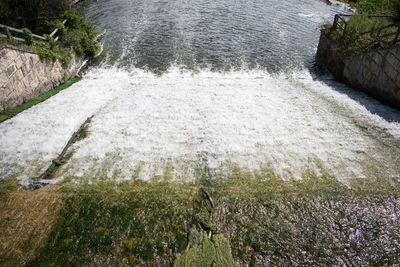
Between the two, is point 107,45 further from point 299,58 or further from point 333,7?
point 333,7

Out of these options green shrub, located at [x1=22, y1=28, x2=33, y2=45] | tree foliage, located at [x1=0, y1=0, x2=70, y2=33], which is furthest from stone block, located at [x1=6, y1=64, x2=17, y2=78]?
tree foliage, located at [x1=0, y1=0, x2=70, y2=33]

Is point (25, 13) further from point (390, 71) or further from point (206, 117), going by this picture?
point (390, 71)

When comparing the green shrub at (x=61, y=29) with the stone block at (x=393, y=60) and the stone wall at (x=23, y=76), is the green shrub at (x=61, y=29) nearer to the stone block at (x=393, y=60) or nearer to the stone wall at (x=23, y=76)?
the stone wall at (x=23, y=76)

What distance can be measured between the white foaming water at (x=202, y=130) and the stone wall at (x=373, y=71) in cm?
65

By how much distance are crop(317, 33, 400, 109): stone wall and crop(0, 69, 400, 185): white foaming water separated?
65 centimetres

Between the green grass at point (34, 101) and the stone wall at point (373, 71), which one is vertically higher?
the stone wall at point (373, 71)

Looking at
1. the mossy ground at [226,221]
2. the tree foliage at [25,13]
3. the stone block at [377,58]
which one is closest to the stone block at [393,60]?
the stone block at [377,58]

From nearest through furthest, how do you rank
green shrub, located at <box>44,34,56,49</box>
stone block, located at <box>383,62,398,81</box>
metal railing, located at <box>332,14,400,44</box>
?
stone block, located at <box>383,62,398,81</box>, metal railing, located at <box>332,14,400,44</box>, green shrub, located at <box>44,34,56,49</box>

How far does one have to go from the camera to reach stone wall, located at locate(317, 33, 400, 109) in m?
11.5

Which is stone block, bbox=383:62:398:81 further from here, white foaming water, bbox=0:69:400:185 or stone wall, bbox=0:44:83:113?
stone wall, bbox=0:44:83:113

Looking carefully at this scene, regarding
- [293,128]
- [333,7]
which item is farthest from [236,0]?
[293,128]

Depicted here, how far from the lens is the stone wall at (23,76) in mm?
11258

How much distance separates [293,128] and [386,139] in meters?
3.50

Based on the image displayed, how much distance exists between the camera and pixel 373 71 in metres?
12.7
